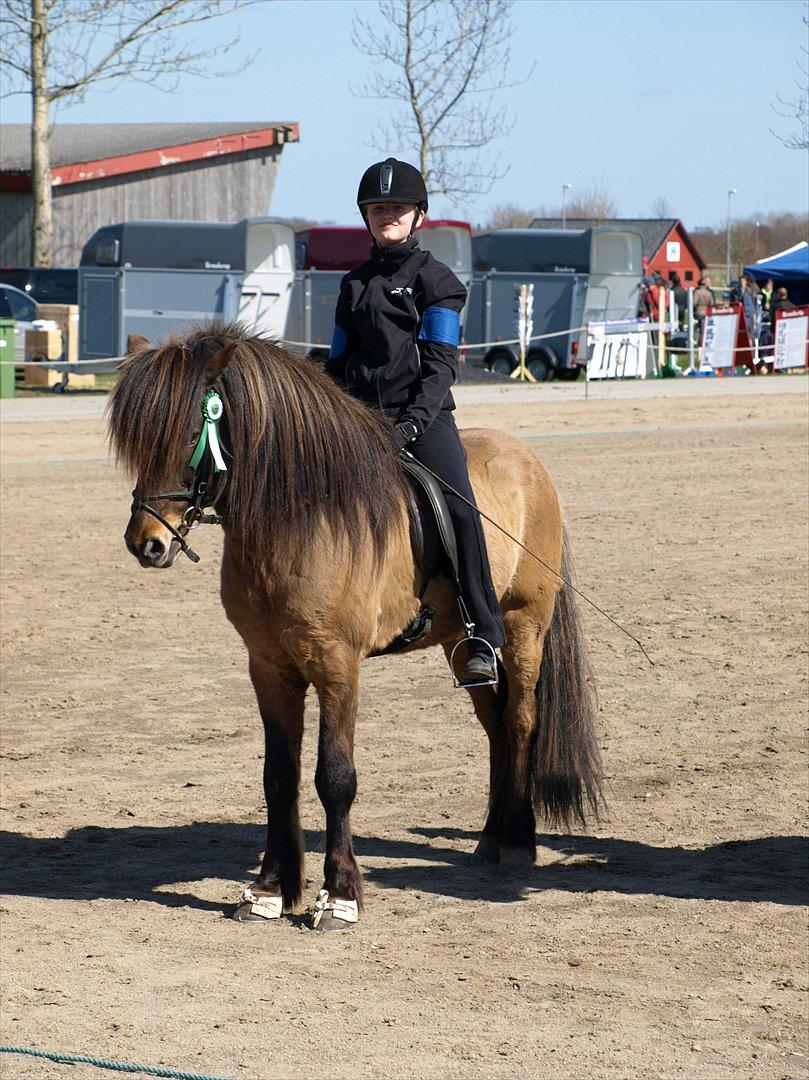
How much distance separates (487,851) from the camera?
595 centimetres

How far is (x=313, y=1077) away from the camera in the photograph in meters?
3.97

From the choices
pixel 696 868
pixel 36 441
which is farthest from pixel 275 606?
pixel 36 441

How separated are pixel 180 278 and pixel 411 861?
22189 millimetres

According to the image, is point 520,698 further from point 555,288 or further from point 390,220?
point 555,288

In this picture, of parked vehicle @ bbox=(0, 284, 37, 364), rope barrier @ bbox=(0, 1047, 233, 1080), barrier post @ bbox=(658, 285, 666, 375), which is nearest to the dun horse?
rope barrier @ bbox=(0, 1047, 233, 1080)

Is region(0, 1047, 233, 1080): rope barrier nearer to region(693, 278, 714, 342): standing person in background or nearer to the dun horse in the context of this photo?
the dun horse

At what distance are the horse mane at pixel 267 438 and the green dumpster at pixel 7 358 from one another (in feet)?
63.1

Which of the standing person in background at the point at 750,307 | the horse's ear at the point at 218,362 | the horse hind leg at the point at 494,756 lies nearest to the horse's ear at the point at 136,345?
the horse's ear at the point at 218,362

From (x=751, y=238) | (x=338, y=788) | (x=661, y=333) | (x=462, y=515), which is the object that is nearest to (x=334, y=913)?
(x=338, y=788)

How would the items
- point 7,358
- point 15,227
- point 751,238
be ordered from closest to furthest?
point 7,358, point 15,227, point 751,238

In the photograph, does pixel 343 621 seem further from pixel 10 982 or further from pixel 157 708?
pixel 157 708

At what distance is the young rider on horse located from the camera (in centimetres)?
517

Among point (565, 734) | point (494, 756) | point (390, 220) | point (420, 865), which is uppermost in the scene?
point (390, 220)

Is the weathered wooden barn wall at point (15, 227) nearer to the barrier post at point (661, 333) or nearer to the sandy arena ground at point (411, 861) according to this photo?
the barrier post at point (661, 333)
